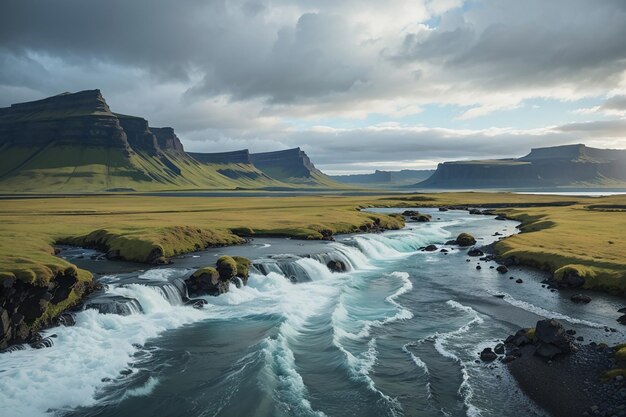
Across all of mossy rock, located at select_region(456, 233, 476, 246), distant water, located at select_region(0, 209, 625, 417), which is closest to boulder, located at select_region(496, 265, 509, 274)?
distant water, located at select_region(0, 209, 625, 417)

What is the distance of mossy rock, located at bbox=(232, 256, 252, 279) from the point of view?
4897 cm

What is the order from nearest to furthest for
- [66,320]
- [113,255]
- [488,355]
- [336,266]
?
1. [488,355]
2. [66,320]
3. [113,255]
4. [336,266]

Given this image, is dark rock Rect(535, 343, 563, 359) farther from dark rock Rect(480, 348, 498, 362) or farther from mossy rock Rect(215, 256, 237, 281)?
mossy rock Rect(215, 256, 237, 281)

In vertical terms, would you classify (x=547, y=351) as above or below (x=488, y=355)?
above

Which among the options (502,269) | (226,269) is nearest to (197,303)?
(226,269)

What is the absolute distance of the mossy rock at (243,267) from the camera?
161ft

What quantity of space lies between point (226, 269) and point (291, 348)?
740 inches

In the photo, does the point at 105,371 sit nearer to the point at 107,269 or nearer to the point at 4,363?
the point at 4,363

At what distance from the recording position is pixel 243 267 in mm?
50375

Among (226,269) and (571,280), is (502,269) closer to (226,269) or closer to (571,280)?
(571,280)

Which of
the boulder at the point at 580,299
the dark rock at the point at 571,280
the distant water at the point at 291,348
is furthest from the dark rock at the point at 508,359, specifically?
the dark rock at the point at 571,280

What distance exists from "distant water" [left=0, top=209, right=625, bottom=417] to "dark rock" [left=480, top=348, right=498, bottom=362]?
80 centimetres

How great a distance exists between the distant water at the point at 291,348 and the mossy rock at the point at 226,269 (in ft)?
7.42

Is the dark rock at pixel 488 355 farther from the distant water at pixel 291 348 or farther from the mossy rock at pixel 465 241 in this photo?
the mossy rock at pixel 465 241
